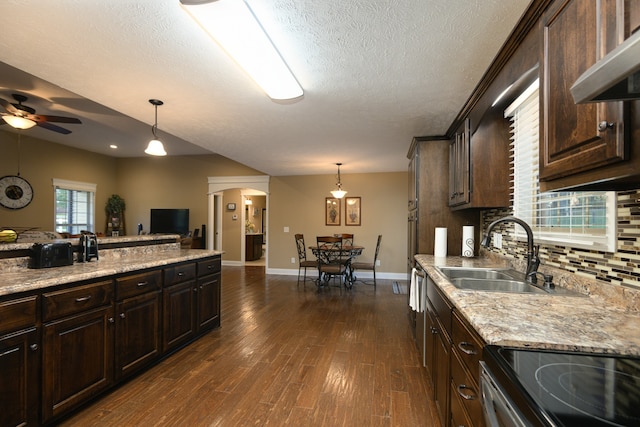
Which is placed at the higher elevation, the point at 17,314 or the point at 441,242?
the point at 441,242

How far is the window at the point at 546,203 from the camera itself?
1.40 meters

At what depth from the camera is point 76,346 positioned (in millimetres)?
1864

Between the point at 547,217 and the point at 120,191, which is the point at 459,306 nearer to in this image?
the point at 547,217

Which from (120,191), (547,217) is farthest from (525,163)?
(120,191)

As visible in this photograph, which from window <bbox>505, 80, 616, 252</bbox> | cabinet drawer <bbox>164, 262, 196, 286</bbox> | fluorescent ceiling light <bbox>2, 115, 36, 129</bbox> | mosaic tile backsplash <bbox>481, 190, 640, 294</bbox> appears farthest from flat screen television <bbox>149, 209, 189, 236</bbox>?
mosaic tile backsplash <bbox>481, 190, 640, 294</bbox>

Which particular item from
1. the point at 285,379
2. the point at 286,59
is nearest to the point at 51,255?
the point at 285,379

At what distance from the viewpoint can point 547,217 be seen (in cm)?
192

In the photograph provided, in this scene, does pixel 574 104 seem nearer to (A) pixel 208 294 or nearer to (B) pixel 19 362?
(B) pixel 19 362

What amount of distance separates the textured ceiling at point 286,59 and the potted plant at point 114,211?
4501 mm

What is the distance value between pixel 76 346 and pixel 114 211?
7.03m

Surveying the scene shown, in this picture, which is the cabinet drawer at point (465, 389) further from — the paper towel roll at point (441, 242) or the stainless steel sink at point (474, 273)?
the paper towel roll at point (441, 242)

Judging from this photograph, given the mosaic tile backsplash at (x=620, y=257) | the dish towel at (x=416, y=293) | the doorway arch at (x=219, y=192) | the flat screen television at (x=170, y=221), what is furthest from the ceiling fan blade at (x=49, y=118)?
the mosaic tile backsplash at (x=620, y=257)

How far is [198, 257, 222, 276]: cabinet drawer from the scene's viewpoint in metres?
3.13

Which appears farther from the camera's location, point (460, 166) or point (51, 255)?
point (460, 166)
